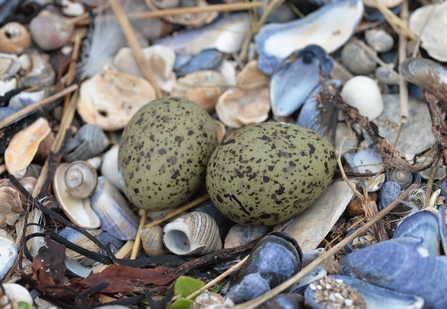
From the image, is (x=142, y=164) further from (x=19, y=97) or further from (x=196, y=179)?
(x=19, y=97)

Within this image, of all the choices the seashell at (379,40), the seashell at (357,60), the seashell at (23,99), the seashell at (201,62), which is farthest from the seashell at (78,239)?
the seashell at (379,40)

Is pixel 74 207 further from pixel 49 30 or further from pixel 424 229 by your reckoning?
pixel 424 229

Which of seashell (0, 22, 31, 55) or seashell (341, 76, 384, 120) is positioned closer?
seashell (341, 76, 384, 120)

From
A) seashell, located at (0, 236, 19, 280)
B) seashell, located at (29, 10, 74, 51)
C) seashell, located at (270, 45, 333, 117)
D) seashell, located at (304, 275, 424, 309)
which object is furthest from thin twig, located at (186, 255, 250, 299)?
seashell, located at (29, 10, 74, 51)

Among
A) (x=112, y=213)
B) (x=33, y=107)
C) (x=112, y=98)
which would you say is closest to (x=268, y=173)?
(x=112, y=213)

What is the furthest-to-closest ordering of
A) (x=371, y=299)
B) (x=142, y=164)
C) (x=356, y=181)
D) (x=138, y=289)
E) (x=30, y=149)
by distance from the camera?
(x=30, y=149) → (x=356, y=181) → (x=142, y=164) → (x=138, y=289) → (x=371, y=299)

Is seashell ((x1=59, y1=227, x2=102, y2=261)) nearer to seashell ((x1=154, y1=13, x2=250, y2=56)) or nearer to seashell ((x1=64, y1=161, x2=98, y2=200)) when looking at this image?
seashell ((x1=64, y1=161, x2=98, y2=200))

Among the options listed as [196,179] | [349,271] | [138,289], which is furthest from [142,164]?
[349,271]
